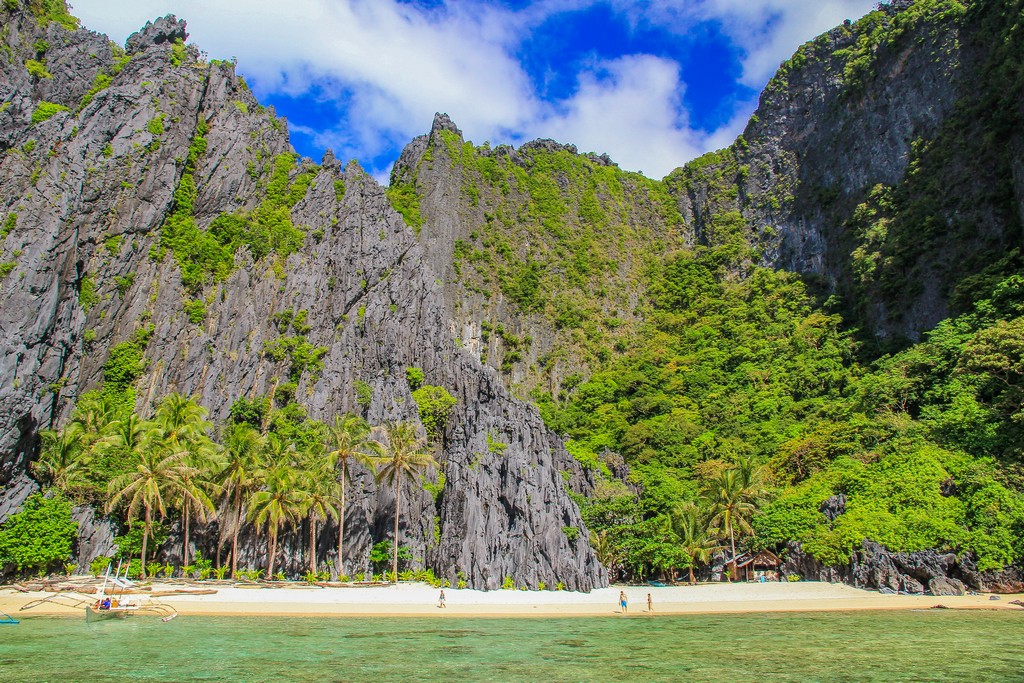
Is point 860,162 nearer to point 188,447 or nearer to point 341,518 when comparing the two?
Answer: point 341,518

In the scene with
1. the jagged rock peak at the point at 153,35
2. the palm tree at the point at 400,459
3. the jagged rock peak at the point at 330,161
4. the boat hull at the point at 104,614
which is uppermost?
the jagged rock peak at the point at 153,35

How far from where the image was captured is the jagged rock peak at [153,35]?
74.6 metres

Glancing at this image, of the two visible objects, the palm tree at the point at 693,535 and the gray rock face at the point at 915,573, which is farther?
the palm tree at the point at 693,535

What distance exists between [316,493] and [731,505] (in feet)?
106

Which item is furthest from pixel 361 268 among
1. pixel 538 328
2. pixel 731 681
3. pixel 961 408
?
pixel 731 681

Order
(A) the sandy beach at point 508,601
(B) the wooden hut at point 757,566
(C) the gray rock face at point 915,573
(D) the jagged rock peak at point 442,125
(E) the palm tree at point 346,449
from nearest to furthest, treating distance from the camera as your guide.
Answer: (A) the sandy beach at point 508,601, (C) the gray rock face at point 915,573, (E) the palm tree at point 346,449, (B) the wooden hut at point 757,566, (D) the jagged rock peak at point 442,125

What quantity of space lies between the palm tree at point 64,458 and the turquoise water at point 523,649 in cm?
1795

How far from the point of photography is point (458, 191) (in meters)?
92.0

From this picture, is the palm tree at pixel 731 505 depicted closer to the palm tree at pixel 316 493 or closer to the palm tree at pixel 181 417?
the palm tree at pixel 316 493

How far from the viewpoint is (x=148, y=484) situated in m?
40.1

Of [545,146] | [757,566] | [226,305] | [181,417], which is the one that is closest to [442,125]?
[545,146]

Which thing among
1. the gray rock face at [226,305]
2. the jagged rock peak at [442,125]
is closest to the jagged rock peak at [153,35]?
the gray rock face at [226,305]

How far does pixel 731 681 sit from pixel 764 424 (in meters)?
48.5

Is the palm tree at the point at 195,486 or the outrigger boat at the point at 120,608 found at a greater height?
the palm tree at the point at 195,486
